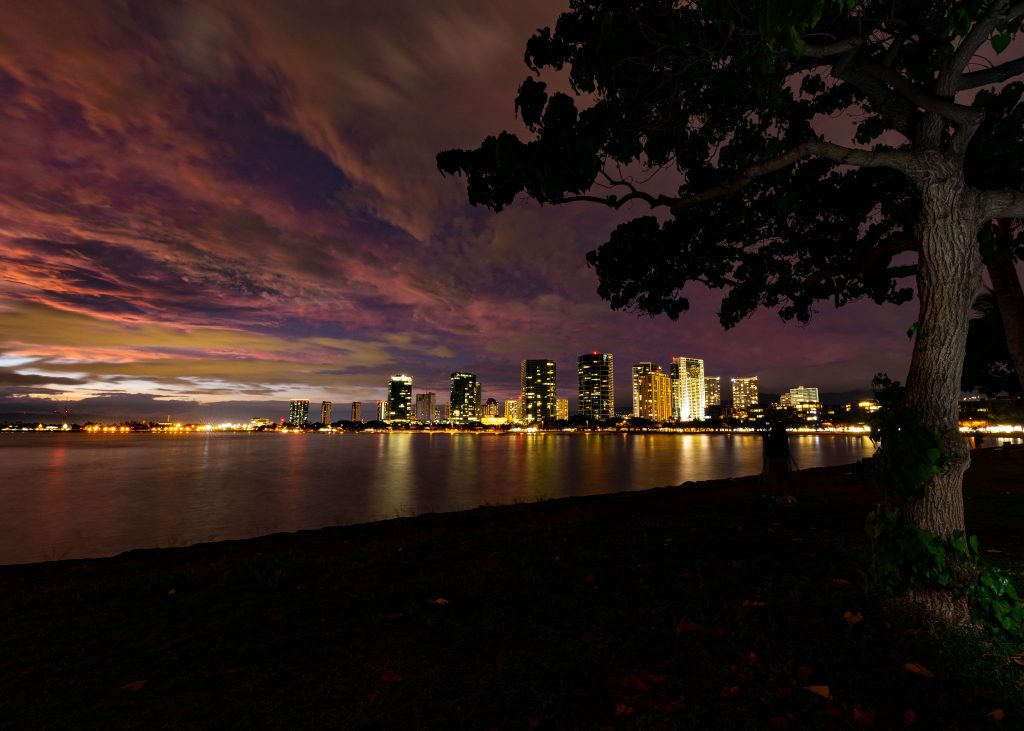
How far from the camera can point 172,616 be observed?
6.24 metres

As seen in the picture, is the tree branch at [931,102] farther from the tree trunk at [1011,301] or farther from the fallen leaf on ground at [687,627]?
the fallen leaf on ground at [687,627]

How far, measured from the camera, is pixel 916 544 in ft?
16.1

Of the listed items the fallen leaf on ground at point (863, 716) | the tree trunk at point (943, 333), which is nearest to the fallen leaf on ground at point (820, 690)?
the fallen leaf on ground at point (863, 716)

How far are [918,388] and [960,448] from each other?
70 centimetres

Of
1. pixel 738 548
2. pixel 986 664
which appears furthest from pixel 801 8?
pixel 738 548

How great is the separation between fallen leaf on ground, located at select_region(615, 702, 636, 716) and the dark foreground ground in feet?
0.05

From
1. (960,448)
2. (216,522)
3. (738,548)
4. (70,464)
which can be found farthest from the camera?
(70,464)

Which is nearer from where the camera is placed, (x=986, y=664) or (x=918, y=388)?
(x=986, y=664)

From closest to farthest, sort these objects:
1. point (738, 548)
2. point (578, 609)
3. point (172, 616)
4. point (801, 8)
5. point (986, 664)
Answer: point (801, 8), point (986, 664), point (578, 609), point (172, 616), point (738, 548)

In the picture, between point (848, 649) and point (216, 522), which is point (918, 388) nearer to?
point (848, 649)

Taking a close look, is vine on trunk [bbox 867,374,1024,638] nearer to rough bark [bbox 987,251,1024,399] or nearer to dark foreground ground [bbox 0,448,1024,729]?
dark foreground ground [bbox 0,448,1024,729]

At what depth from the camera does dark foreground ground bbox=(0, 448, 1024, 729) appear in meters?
3.73

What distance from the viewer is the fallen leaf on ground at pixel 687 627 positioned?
4834mm

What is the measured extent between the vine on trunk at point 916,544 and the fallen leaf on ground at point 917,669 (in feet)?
3.20
